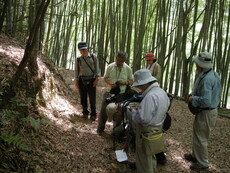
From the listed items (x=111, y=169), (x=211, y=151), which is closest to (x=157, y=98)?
(x=111, y=169)

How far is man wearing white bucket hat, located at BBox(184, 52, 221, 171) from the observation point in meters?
2.96

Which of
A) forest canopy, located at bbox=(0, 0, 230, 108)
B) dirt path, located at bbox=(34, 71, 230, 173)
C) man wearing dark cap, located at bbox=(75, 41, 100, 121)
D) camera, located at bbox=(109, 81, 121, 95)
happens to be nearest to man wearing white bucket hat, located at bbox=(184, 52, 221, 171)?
dirt path, located at bbox=(34, 71, 230, 173)

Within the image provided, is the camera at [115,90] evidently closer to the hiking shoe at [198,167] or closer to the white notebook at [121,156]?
the white notebook at [121,156]

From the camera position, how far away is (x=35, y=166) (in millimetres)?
2164

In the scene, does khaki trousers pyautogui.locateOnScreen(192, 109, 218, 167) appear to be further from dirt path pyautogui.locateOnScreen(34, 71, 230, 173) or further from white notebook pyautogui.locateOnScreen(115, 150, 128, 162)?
Answer: white notebook pyautogui.locateOnScreen(115, 150, 128, 162)

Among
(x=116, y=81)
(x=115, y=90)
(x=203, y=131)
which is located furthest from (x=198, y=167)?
(x=116, y=81)

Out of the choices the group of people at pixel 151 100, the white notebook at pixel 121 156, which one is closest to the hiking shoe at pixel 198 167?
the group of people at pixel 151 100

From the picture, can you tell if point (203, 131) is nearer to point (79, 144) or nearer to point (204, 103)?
point (204, 103)

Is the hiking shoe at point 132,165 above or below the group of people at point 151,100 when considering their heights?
below

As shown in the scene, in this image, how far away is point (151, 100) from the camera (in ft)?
7.39

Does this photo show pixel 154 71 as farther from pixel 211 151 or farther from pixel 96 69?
pixel 211 151

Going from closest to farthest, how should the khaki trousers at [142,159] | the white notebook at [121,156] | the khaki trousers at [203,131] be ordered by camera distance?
the khaki trousers at [142,159] < the white notebook at [121,156] < the khaki trousers at [203,131]

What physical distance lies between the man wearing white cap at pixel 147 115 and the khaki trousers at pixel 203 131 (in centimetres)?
102

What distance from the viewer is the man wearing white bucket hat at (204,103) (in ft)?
9.71
